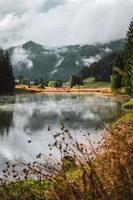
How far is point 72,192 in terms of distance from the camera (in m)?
6.89

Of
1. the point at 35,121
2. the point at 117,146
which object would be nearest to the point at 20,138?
the point at 35,121

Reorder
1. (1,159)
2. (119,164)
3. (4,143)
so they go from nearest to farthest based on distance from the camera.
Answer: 1. (119,164)
2. (1,159)
3. (4,143)

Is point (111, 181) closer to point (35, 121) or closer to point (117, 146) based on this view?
point (117, 146)

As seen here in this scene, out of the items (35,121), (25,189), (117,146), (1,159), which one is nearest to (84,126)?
(35,121)

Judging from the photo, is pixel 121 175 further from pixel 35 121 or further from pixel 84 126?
pixel 35 121

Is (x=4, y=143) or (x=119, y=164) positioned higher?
(x=119, y=164)

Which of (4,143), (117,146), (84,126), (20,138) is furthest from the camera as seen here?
(84,126)

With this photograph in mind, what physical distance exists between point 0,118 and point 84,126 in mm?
15558

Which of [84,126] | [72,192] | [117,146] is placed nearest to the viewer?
[72,192]

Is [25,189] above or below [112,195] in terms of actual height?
below

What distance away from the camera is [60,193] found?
721 cm

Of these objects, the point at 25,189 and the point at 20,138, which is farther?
the point at 20,138

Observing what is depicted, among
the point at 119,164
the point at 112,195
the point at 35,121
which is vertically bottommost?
the point at 35,121

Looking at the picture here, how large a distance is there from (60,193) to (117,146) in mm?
1898
